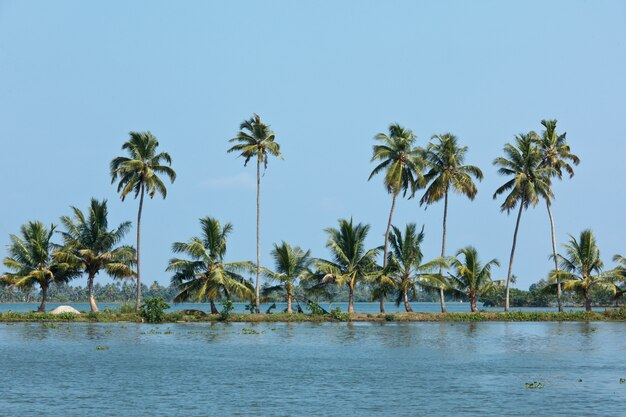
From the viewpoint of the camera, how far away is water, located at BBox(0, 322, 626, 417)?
25.1 m

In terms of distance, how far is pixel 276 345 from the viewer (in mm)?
46781

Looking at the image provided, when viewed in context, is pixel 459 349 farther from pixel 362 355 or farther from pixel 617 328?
pixel 617 328

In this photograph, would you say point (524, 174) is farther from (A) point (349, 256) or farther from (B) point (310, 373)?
(B) point (310, 373)

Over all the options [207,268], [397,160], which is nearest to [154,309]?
[207,268]

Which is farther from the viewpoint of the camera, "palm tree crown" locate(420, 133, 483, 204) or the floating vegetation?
"palm tree crown" locate(420, 133, 483, 204)

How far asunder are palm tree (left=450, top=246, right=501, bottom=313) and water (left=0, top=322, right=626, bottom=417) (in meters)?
11.7

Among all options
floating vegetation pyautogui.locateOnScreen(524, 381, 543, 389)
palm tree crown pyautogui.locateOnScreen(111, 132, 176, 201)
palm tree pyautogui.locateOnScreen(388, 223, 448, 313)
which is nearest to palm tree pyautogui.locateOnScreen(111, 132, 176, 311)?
palm tree crown pyautogui.locateOnScreen(111, 132, 176, 201)

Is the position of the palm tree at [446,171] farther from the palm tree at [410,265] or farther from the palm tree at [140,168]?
the palm tree at [140,168]

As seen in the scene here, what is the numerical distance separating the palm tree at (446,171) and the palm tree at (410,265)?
3626mm

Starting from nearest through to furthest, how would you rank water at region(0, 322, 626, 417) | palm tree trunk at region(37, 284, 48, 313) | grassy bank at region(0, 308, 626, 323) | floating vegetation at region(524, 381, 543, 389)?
water at region(0, 322, 626, 417), floating vegetation at region(524, 381, 543, 389), grassy bank at region(0, 308, 626, 323), palm tree trunk at region(37, 284, 48, 313)

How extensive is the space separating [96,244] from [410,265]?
28.6 meters

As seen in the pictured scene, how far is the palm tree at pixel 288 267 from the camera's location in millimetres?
67750

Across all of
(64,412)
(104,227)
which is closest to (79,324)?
(104,227)

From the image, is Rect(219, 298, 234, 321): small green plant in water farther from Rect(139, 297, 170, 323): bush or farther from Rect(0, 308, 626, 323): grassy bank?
Rect(139, 297, 170, 323): bush
